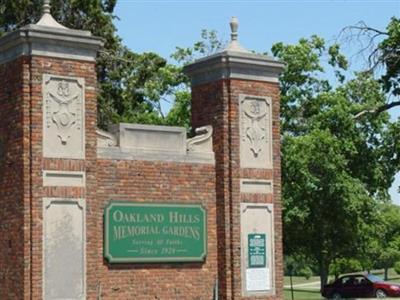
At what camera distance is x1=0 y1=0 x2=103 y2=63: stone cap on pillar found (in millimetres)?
17266

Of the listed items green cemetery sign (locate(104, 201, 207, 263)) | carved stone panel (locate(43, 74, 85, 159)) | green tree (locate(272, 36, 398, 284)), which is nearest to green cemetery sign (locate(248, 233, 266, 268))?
green cemetery sign (locate(104, 201, 207, 263))

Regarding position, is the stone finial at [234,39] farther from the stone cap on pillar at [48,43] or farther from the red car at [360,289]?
the red car at [360,289]

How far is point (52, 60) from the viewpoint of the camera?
17469 mm

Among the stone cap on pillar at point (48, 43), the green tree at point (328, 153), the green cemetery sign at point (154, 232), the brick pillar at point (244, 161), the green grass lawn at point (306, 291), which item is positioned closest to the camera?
the stone cap on pillar at point (48, 43)

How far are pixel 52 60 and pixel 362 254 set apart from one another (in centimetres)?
3634

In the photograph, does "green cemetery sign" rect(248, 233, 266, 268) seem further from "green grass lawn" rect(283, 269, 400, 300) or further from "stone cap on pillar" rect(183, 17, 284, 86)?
"green grass lawn" rect(283, 269, 400, 300)

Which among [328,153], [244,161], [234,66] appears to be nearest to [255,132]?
[244,161]

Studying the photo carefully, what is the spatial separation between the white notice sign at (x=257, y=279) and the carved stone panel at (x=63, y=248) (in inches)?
147

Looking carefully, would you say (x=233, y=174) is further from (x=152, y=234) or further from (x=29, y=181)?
(x=29, y=181)

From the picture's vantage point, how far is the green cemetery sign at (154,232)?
18.1m

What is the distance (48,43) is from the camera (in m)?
17.4

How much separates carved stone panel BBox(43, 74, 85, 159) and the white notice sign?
4.40m

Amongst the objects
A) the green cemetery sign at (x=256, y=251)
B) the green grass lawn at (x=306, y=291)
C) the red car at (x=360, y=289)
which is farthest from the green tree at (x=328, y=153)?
the green cemetery sign at (x=256, y=251)

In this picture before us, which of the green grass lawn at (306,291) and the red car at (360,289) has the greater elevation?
the red car at (360,289)
